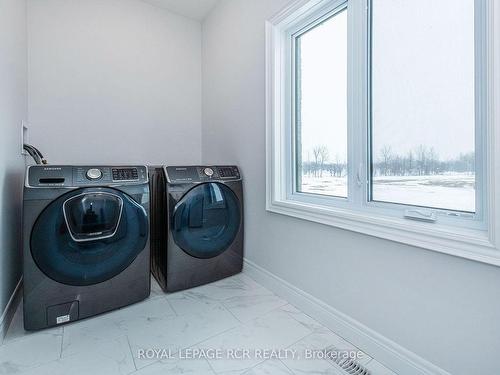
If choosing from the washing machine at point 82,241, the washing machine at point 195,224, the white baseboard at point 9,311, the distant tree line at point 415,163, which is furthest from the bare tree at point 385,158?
the white baseboard at point 9,311

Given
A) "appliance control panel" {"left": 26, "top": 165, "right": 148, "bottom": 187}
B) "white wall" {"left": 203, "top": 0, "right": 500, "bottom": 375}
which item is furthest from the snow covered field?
"appliance control panel" {"left": 26, "top": 165, "right": 148, "bottom": 187}

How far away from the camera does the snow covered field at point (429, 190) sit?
1.03 metres

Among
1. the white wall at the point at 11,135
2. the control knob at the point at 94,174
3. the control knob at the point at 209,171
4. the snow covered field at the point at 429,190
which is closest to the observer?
the snow covered field at the point at 429,190

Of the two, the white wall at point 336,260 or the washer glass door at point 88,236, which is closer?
the white wall at point 336,260

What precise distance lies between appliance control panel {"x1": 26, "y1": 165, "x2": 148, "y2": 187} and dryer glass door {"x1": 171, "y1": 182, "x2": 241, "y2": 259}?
34 centimetres

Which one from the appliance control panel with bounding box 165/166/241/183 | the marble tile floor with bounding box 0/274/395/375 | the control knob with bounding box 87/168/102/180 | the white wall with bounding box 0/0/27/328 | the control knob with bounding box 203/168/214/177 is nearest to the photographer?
the marble tile floor with bounding box 0/274/395/375

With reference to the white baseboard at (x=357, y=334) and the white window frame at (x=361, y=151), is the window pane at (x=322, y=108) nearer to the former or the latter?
the white window frame at (x=361, y=151)

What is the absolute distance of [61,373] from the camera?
1.14 metres

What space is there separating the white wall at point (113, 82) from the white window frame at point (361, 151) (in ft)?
3.96

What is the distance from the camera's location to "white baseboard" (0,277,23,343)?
1350 mm

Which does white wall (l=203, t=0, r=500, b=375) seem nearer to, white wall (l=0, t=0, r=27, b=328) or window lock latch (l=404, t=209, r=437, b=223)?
window lock latch (l=404, t=209, r=437, b=223)

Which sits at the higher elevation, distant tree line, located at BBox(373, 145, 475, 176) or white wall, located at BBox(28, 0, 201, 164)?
white wall, located at BBox(28, 0, 201, 164)

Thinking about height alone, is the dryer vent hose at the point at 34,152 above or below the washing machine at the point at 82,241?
above

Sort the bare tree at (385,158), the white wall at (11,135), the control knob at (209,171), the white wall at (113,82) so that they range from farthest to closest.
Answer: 1. the white wall at (113,82)
2. the control knob at (209,171)
3. the white wall at (11,135)
4. the bare tree at (385,158)
